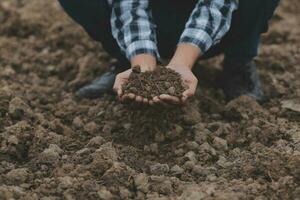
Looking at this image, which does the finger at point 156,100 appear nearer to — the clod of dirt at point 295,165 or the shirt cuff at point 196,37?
the shirt cuff at point 196,37

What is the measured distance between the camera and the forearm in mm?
1912

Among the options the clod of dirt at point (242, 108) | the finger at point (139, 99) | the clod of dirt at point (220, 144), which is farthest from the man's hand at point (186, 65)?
the clod of dirt at point (242, 108)

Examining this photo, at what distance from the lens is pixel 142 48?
1.96 meters

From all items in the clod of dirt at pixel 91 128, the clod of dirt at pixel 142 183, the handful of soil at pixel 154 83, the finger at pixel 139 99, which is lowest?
the clod of dirt at pixel 142 183

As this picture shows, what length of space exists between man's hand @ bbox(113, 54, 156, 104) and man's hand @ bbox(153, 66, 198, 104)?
46mm

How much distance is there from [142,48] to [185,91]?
0.24 metres

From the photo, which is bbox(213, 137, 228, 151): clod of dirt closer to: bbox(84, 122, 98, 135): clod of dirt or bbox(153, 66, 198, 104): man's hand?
bbox(153, 66, 198, 104): man's hand

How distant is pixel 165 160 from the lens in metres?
1.93

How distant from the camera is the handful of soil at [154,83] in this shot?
1.83 metres

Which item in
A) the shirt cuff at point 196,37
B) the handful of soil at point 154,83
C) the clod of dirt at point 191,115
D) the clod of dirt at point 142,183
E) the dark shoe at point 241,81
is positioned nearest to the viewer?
the clod of dirt at point 142,183

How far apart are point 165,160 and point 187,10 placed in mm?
566

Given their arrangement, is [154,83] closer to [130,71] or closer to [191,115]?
[130,71]

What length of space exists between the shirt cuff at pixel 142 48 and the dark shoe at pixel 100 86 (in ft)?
1.17

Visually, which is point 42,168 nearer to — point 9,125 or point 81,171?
point 81,171
